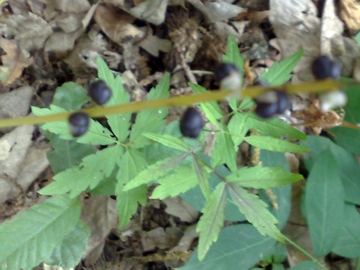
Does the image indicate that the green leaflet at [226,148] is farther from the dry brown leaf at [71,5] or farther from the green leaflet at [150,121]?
the dry brown leaf at [71,5]

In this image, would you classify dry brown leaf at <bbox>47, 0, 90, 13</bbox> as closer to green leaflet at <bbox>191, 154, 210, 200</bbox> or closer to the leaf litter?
the leaf litter

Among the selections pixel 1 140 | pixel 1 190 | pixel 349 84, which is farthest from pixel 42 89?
pixel 349 84

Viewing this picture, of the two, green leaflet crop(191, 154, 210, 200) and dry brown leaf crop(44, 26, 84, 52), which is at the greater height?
dry brown leaf crop(44, 26, 84, 52)

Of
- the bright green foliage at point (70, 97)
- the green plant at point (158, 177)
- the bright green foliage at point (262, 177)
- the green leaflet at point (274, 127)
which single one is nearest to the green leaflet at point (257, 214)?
the green plant at point (158, 177)

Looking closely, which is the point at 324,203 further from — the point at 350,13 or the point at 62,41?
the point at 62,41

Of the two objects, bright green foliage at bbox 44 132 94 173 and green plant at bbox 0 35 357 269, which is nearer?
green plant at bbox 0 35 357 269

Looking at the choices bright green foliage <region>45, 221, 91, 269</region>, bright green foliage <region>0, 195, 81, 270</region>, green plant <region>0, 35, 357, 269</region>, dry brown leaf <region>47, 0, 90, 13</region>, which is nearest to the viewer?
green plant <region>0, 35, 357, 269</region>

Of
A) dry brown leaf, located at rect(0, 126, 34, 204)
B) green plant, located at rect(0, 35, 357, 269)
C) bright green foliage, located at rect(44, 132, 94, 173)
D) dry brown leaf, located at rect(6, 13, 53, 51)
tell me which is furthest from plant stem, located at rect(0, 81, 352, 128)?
dry brown leaf, located at rect(6, 13, 53, 51)
